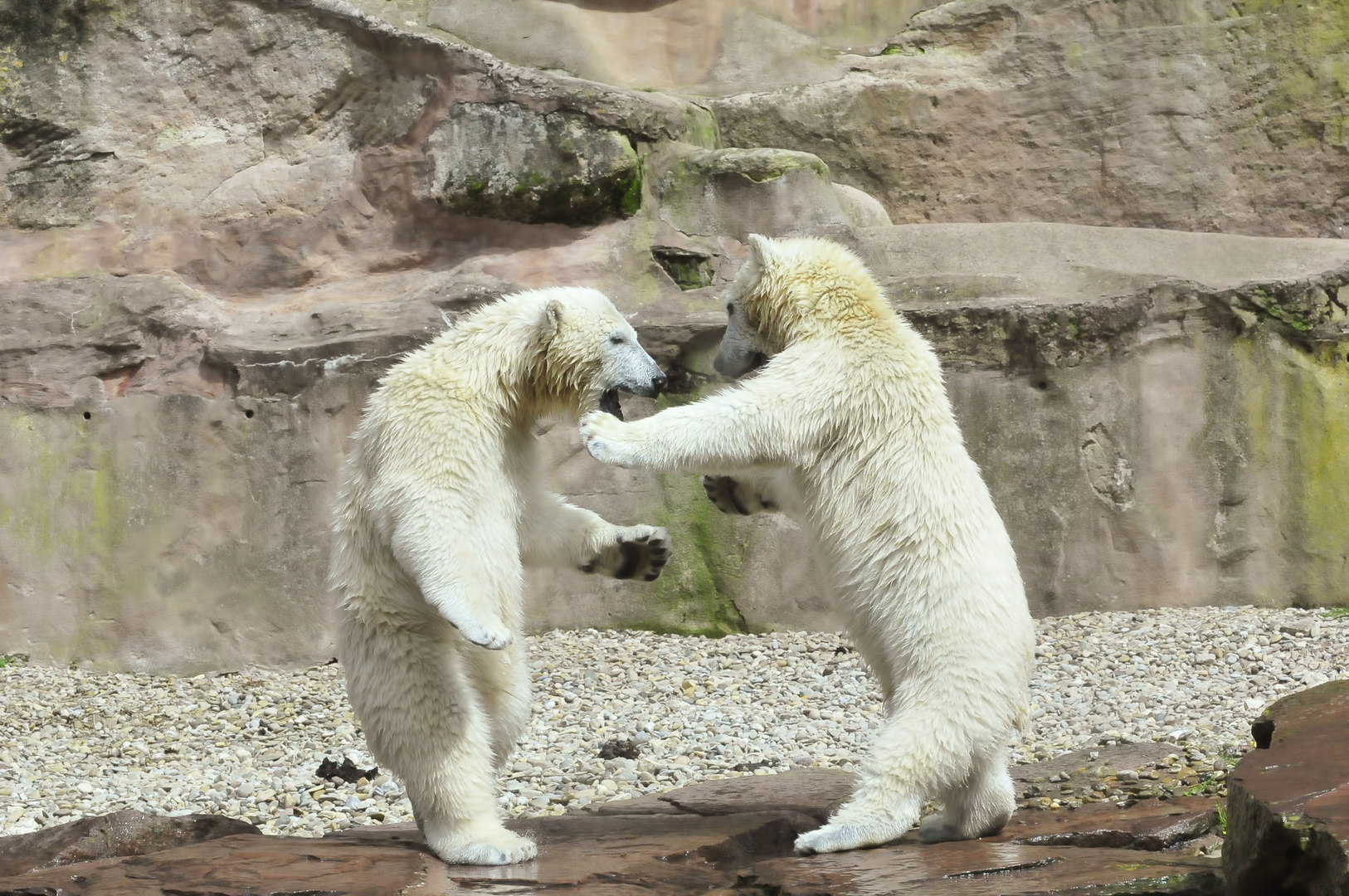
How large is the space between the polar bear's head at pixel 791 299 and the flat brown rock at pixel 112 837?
2354 millimetres

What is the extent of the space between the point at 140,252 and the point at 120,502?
1.73 metres

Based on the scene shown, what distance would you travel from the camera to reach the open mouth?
436 cm

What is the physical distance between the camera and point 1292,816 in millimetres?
2998

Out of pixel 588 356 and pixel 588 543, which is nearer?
pixel 588 356

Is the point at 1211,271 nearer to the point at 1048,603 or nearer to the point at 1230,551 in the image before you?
the point at 1230,551

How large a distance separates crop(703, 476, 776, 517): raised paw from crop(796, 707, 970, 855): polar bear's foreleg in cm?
114

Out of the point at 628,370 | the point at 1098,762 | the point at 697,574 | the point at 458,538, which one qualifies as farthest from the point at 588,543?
the point at 697,574

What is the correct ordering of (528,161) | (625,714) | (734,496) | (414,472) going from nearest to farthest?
(414,472)
(734,496)
(625,714)
(528,161)

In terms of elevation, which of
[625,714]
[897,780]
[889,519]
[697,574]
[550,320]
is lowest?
[625,714]

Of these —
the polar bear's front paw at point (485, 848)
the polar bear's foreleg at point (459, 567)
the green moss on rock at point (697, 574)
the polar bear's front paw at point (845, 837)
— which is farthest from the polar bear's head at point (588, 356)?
the green moss on rock at point (697, 574)

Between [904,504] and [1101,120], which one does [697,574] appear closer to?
[904,504]

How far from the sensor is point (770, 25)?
10.5 meters

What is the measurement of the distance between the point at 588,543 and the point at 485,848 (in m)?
1.12

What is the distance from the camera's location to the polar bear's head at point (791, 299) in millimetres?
4188
